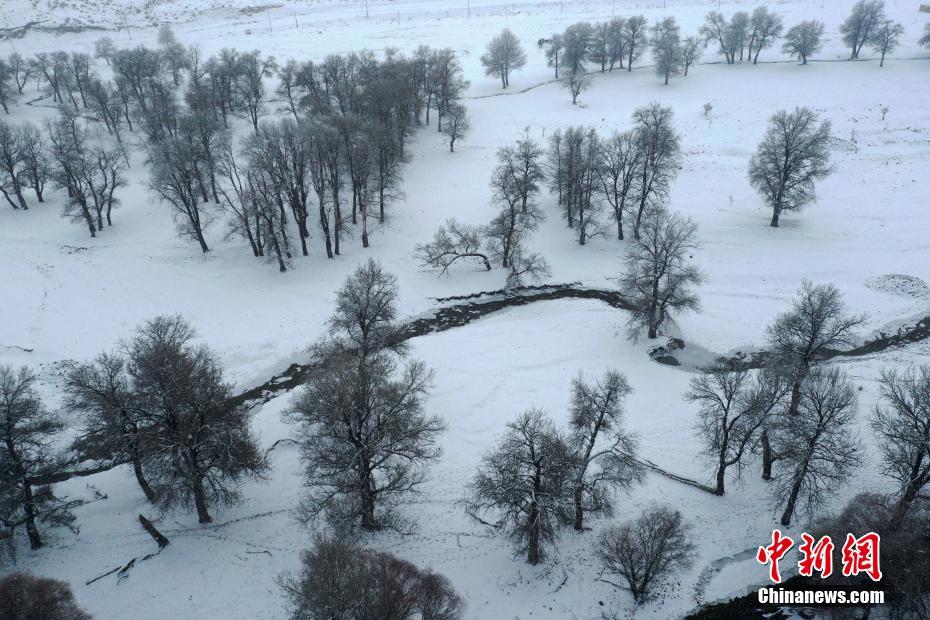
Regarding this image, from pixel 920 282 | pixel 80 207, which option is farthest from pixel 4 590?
pixel 920 282

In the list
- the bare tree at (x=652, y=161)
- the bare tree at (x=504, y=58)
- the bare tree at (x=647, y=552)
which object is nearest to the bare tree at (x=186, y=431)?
the bare tree at (x=647, y=552)

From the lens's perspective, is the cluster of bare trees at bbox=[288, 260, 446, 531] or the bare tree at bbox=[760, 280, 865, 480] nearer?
the cluster of bare trees at bbox=[288, 260, 446, 531]

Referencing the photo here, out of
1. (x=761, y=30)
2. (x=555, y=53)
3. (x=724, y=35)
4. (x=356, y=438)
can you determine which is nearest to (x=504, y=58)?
(x=555, y=53)

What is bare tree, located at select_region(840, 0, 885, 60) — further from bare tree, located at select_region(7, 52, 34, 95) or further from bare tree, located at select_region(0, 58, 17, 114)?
bare tree, located at select_region(0, 58, 17, 114)

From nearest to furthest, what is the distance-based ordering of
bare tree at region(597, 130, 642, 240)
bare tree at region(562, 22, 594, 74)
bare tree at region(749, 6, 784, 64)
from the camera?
bare tree at region(597, 130, 642, 240)
bare tree at region(562, 22, 594, 74)
bare tree at region(749, 6, 784, 64)

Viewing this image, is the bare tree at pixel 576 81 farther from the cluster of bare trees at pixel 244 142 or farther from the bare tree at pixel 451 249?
the bare tree at pixel 451 249

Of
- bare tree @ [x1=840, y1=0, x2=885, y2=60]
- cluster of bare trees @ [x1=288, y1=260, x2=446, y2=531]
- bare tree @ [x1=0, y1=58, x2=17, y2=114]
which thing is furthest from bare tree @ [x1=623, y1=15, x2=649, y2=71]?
bare tree @ [x1=0, y1=58, x2=17, y2=114]

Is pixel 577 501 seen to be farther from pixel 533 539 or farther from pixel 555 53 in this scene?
pixel 555 53
